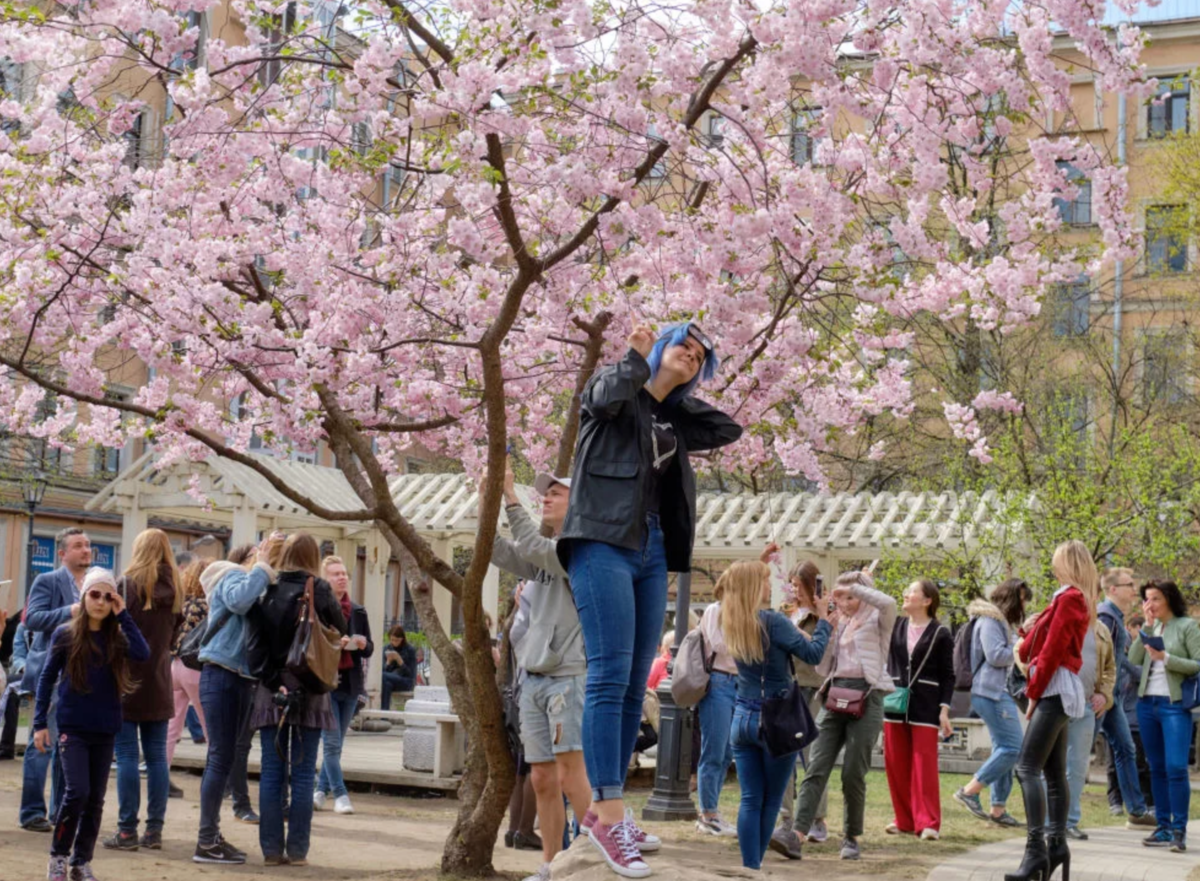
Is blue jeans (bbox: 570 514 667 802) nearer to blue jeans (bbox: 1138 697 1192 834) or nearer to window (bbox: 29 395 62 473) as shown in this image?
blue jeans (bbox: 1138 697 1192 834)

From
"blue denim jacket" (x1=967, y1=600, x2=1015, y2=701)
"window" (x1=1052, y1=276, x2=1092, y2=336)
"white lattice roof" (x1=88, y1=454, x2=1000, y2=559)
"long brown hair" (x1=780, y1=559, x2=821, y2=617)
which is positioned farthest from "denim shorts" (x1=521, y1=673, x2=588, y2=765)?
"window" (x1=1052, y1=276, x2=1092, y2=336)

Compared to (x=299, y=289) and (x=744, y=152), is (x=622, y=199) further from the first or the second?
(x=299, y=289)

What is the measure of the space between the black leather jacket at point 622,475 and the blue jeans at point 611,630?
0.25ft

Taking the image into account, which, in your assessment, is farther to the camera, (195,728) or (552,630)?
(195,728)

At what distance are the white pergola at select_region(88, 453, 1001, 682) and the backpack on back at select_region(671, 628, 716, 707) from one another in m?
10.5

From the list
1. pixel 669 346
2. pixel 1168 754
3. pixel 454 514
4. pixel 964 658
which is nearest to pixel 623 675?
pixel 669 346

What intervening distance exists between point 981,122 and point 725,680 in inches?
177

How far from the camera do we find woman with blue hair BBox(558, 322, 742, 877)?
5.67m

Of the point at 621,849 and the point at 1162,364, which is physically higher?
the point at 1162,364

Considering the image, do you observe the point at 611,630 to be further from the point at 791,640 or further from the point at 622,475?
the point at 791,640

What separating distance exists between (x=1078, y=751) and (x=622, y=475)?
292 inches

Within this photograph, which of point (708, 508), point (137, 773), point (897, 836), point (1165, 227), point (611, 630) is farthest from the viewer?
point (1165, 227)

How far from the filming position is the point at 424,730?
49.0 ft

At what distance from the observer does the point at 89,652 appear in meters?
8.14
